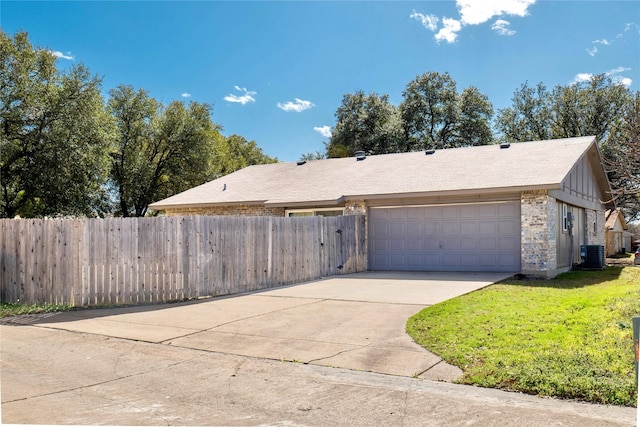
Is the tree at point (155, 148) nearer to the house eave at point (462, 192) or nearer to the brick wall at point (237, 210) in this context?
the brick wall at point (237, 210)

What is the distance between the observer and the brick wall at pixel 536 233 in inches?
596

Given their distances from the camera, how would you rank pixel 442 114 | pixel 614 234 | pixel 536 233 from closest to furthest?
pixel 536 233
pixel 614 234
pixel 442 114

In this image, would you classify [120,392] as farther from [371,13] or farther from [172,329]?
[371,13]

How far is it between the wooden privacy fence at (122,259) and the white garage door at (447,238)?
6592 mm

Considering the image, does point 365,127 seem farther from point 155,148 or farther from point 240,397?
point 240,397

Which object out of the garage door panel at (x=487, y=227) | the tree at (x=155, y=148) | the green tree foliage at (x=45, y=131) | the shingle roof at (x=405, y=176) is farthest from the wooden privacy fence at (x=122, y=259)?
the tree at (x=155, y=148)

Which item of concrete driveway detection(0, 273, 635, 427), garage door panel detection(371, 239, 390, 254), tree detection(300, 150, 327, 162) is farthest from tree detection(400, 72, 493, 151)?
concrete driveway detection(0, 273, 635, 427)

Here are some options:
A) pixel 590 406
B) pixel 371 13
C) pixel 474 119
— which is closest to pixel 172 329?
pixel 590 406

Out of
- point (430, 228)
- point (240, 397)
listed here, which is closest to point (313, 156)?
point (430, 228)

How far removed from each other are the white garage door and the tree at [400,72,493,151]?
21722mm

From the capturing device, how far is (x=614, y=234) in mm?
34562

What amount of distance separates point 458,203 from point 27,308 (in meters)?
12.6

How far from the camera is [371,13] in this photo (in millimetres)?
13852

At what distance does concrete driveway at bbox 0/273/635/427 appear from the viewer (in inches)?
175
